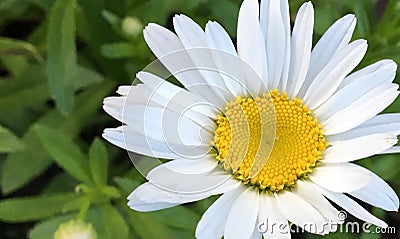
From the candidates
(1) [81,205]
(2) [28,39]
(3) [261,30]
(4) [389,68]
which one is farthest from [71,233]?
(2) [28,39]

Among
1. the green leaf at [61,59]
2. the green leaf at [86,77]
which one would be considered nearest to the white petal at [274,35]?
the green leaf at [61,59]

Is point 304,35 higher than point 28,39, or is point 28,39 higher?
point 304,35

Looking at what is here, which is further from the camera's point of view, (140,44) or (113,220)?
(140,44)

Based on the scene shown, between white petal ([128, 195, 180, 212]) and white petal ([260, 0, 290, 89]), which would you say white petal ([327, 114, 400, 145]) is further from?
white petal ([128, 195, 180, 212])

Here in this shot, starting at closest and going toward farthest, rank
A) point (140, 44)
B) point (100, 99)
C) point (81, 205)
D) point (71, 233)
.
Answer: point (71, 233) → point (81, 205) → point (140, 44) → point (100, 99)

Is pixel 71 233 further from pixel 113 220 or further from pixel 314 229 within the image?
pixel 314 229

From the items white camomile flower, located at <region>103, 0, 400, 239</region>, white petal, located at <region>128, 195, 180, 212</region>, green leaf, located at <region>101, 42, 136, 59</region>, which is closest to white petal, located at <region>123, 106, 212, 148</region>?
white camomile flower, located at <region>103, 0, 400, 239</region>

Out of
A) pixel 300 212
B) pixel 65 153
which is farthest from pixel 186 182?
pixel 65 153
